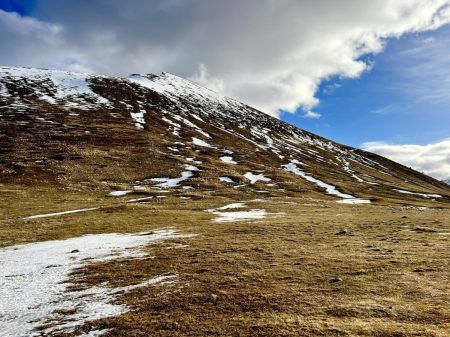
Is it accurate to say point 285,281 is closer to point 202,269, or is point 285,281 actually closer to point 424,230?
point 202,269

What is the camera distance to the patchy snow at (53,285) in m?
14.5

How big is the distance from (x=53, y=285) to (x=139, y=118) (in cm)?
15415

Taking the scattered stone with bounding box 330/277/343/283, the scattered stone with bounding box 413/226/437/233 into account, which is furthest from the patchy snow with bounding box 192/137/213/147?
the scattered stone with bounding box 330/277/343/283

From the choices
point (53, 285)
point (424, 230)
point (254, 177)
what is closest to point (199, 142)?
point (254, 177)

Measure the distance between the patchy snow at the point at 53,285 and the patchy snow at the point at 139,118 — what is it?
126 metres

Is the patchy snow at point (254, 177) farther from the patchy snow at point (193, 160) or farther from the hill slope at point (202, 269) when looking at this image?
the hill slope at point (202, 269)

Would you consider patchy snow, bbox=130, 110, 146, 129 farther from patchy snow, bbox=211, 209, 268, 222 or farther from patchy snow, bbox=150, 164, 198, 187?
patchy snow, bbox=211, 209, 268, 222

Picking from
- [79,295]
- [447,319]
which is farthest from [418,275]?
[79,295]

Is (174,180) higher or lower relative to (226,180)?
lower

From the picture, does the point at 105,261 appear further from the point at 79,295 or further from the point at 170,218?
the point at 170,218

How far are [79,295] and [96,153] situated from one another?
3958 inches

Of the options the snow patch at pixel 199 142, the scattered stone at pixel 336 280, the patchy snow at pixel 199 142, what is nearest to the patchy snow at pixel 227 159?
the snow patch at pixel 199 142

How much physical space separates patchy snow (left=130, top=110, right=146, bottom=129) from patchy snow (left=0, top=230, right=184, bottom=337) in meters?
126

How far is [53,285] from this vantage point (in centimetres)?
1912
